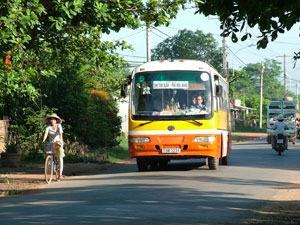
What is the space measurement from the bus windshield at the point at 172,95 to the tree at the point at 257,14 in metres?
10.1

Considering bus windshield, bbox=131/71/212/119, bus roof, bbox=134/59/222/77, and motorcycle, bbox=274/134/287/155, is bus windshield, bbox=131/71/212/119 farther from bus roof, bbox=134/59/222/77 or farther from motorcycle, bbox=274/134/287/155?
motorcycle, bbox=274/134/287/155

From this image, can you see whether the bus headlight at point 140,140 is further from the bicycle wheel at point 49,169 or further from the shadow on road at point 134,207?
the shadow on road at point 134,207

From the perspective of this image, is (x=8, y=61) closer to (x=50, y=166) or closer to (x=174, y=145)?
(x=50, y=166)

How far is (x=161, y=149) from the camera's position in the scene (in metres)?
20.2

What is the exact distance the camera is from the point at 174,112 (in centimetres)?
2039

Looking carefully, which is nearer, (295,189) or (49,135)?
(295,189)

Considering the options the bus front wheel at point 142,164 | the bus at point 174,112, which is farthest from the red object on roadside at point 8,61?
the bus front wheel at point 142,164

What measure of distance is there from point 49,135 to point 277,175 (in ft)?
22.0

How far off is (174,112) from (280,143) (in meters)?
13.1

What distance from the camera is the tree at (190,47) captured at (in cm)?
8225

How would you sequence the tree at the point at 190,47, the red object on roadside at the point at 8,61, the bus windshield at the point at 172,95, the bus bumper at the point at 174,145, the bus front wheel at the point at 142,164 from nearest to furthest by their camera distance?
the red object on roadside at the point at 8,61, the bus bumper at the point at 174,145, the bus windshield at the point at 172,95, the bus front wheel at the point at 142,164, the tree at the point at 190,47

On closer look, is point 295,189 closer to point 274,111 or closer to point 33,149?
point 33,149

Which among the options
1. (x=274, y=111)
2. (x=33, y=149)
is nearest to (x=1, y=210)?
(x=33, y=149)

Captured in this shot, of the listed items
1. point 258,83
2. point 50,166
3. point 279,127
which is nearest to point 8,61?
point 50,166
